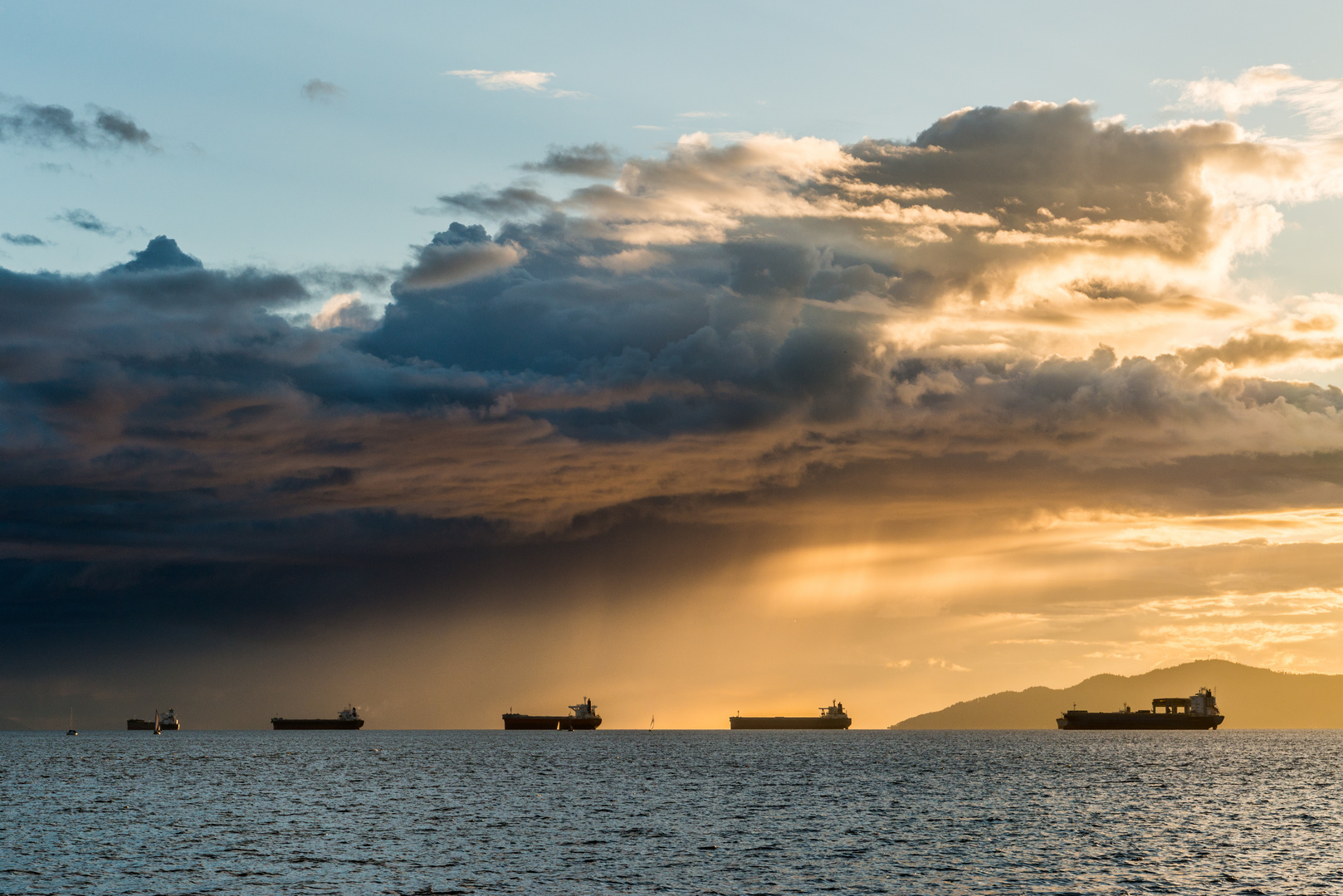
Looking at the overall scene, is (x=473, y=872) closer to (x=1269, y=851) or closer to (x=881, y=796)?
(x=1269, y=851)

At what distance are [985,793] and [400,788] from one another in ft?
248

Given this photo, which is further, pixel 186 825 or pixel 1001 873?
pixel 186 825

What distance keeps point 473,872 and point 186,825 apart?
143 feet

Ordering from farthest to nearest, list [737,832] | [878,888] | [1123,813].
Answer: [1123,813]
[737,832]
[878,888]

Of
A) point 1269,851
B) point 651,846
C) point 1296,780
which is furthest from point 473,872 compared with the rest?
point 1296,780

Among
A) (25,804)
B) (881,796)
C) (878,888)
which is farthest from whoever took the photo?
(881,796)

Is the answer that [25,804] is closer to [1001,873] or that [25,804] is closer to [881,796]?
[881,796]

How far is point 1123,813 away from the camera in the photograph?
395 feet

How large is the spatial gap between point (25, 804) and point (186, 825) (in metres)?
36.9

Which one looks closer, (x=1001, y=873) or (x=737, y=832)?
(x=1001, y=873)

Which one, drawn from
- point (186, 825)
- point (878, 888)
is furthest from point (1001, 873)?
point (186, 825)

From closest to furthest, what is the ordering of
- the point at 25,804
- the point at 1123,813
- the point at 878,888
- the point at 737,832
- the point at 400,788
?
1. the point at 878,888
2. the point at 737,832
3. the point at 1123,813
4. the point at 25,804
5. the point at 400,788

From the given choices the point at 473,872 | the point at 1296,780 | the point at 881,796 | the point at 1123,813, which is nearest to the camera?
the point at 473,872

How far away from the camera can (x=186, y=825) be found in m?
107
